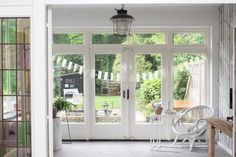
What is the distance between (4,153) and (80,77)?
4180mm

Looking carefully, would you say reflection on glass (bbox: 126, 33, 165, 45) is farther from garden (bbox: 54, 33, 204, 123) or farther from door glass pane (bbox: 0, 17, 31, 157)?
door glass pane (bbox: 0, 17, 31, 157)

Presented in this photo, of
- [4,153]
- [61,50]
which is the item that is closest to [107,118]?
[61,50]

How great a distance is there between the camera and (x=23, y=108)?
3.26 metres

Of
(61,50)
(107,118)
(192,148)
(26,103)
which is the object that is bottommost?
(192,148)

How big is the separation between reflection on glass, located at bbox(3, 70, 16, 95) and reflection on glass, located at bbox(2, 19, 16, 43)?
30 cm

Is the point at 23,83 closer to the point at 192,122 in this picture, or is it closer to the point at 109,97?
the point at 109,97

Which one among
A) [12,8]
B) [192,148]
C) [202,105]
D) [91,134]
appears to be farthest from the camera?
[91,134]

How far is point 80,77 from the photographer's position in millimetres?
7391

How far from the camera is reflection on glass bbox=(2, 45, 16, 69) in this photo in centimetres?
323

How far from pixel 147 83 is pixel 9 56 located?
4465 millimetres

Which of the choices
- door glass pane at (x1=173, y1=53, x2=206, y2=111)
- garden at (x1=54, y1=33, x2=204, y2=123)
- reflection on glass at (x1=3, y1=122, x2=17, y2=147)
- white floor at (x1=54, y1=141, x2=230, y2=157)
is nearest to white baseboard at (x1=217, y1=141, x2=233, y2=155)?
white floor at (x1=54, y1=141, x2=230, y2=157)

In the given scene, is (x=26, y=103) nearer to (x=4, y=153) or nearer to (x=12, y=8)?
(x=4, y=153)

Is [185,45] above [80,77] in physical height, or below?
above

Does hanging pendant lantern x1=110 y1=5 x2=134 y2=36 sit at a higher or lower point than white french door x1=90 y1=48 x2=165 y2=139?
higher
